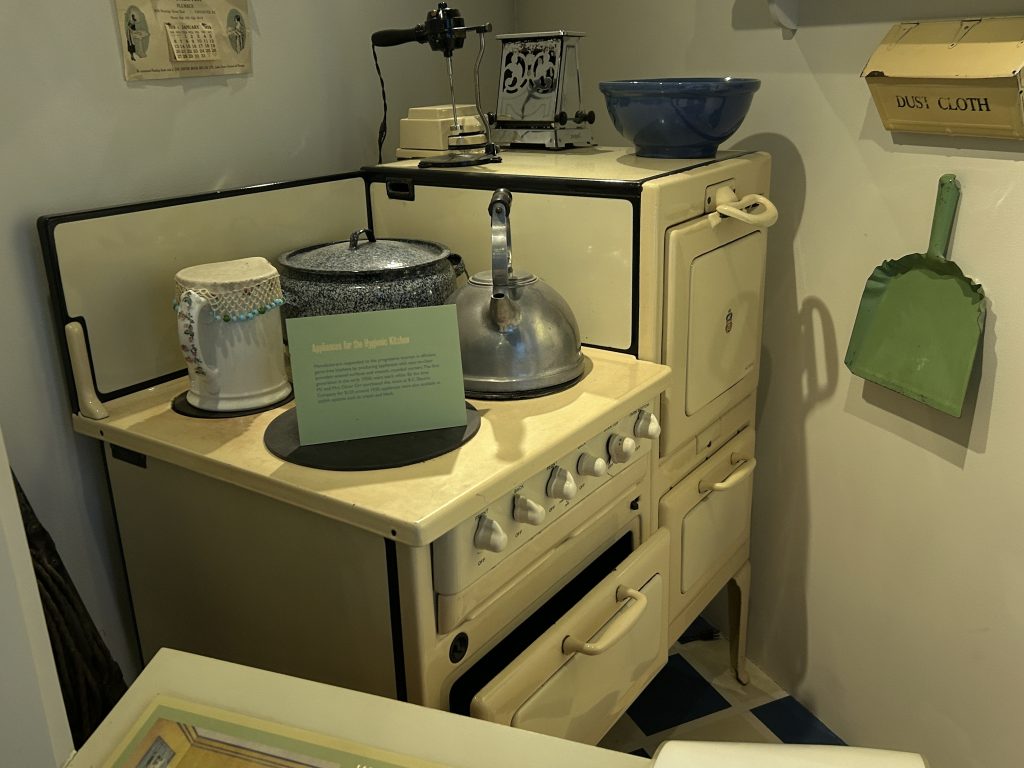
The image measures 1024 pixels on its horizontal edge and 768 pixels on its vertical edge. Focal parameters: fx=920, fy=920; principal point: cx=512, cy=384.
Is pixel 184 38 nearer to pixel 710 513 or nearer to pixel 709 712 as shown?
pixel 710 513

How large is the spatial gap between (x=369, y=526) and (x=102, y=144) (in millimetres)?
765

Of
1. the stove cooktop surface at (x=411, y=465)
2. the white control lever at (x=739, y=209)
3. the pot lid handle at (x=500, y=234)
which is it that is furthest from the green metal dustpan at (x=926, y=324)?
the pot lid handle at (x=500, y=234)

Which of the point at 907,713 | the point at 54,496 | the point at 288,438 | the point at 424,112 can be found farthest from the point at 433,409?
the point at 907,713

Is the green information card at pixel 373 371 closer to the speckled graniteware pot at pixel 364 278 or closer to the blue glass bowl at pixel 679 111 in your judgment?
the speckled graniteware pot at pixel 364 278

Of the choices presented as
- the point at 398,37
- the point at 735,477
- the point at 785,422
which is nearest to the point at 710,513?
the point at 735,477

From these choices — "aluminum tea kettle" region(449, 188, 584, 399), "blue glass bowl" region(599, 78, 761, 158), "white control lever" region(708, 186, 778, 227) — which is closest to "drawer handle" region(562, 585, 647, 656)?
"aluminum tea kettle" region(449, 188, 584, 399)

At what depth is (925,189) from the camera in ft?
5.05

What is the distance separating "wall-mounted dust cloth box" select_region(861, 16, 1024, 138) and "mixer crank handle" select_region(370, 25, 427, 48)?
75cm

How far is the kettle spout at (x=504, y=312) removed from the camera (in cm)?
129

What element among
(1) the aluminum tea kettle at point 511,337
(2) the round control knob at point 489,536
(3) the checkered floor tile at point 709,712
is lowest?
(3) the checkered floor tile at point 709,712

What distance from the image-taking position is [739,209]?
1523 millimetres

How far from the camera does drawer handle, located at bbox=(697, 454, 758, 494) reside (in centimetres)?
164

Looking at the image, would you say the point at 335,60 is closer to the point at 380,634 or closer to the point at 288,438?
the point at 288,438

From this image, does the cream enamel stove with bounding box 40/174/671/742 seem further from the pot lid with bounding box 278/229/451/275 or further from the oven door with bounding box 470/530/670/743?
the pot lid with bounding box 278/229/451/275
